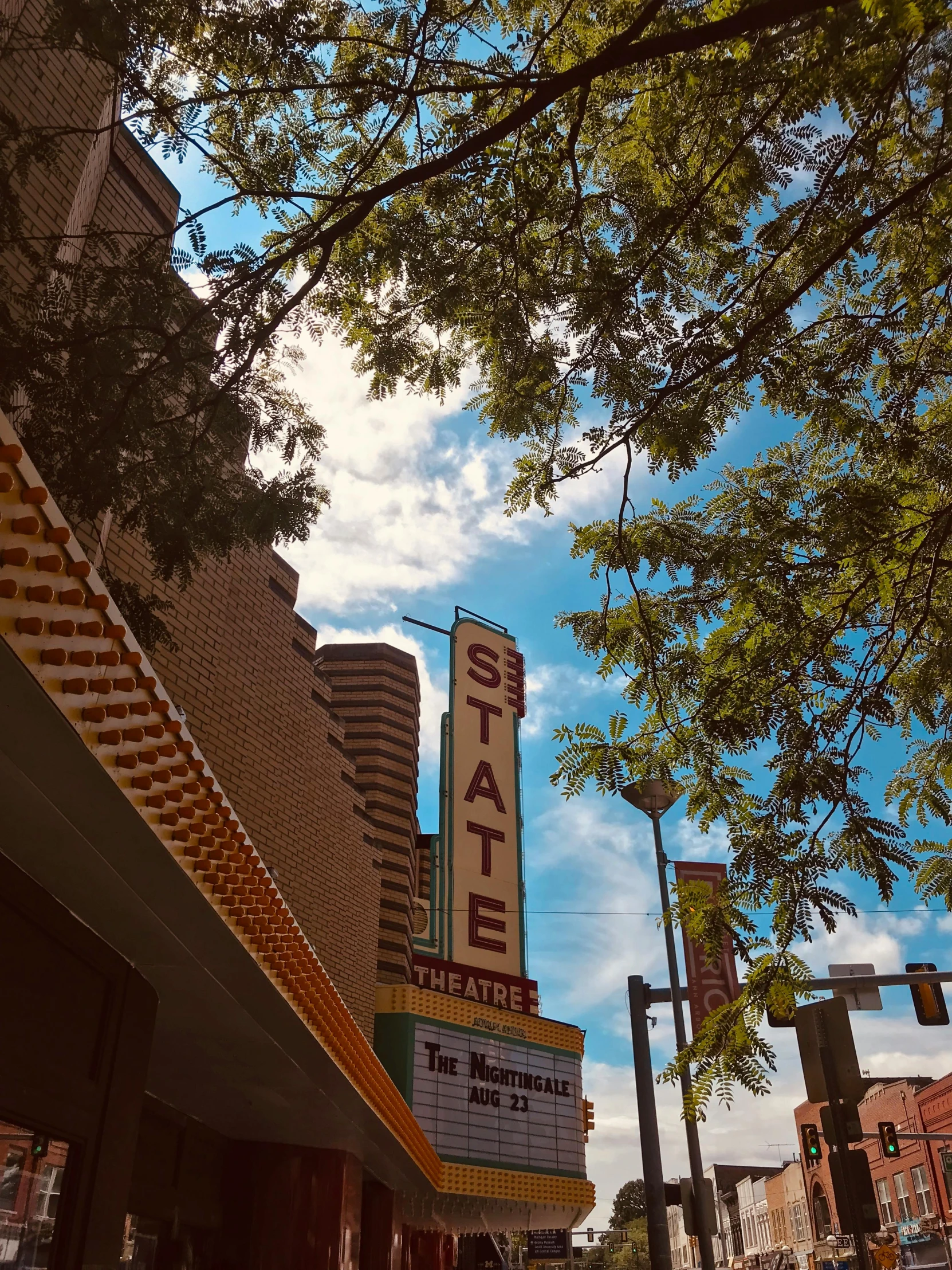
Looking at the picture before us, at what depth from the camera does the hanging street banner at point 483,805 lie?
76.3 ft

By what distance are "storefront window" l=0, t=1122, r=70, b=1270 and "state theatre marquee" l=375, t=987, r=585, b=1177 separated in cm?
1223

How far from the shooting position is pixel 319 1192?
394 inches

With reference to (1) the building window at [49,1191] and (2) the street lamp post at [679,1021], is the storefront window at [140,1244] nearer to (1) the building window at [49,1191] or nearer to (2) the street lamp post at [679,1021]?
(1) the building window at [49,1191]

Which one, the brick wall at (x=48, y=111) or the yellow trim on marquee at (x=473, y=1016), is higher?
the brick wall at (x=48, y=111)

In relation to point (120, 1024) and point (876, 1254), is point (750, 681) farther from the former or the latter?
point (876, 1254)

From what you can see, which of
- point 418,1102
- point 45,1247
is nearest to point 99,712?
point 45,1247

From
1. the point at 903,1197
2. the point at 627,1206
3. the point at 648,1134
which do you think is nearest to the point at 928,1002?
the point at 648,1134

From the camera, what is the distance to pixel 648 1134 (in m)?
14.0

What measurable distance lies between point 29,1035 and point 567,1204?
60.1 ft

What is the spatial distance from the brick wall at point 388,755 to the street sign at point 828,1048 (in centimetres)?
1159

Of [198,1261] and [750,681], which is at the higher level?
[750,681]

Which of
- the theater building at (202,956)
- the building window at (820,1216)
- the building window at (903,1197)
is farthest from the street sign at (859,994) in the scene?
the building window at (820,1216)

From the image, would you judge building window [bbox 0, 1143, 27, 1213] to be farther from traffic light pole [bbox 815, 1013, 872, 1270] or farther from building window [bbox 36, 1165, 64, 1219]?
traffic light pole [bbox 815, 1013, 872, 1270]

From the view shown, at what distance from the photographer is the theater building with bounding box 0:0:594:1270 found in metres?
3.95
